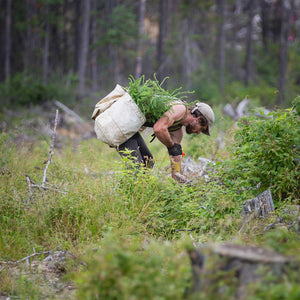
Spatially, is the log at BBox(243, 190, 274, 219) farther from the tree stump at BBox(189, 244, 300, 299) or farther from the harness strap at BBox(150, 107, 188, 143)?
the tree stump at BBox(189, 244, 300, 299)

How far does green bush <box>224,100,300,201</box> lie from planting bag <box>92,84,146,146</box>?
Result: 1342mm

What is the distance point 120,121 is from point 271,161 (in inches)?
79.5

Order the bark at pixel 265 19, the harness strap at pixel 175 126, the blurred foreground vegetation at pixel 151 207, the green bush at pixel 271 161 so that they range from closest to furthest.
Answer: the blurred foreground vegetation at pixel 151 207
the green bush at pixel 271 161
the harness strap at pixel 175 126
the bark at pixel 265 19

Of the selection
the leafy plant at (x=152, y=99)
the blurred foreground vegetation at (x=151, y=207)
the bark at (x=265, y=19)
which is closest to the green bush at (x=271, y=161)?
the blurred foreground vegetation at (x=151, y=207)

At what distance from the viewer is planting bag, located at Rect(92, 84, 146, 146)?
15.7 feet

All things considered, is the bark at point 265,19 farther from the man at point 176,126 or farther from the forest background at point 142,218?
the man at point 176,126

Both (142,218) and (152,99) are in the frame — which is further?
(152,99)

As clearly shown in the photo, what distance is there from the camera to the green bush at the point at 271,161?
4289 mm

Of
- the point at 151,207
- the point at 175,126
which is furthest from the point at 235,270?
the point at 175,126

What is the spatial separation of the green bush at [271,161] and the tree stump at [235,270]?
212cm

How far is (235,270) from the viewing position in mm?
2230

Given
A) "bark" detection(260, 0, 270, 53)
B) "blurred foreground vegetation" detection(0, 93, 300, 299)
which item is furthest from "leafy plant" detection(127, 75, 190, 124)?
"bark" detection(260, 0, 270, 53)

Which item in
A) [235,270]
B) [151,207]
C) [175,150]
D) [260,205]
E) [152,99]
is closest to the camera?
[235,270]

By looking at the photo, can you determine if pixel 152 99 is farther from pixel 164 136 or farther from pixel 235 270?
pixel 235 270
